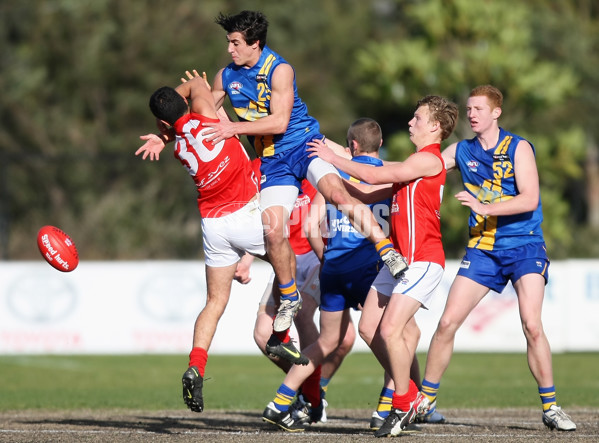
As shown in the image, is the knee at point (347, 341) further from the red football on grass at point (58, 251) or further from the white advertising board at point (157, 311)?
the white advertising board at point (157, 311)

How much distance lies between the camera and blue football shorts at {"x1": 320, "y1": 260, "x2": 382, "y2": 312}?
788 centimetres

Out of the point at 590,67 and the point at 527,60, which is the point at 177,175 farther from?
the point at 590,67

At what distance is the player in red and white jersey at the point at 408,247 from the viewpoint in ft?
23.3

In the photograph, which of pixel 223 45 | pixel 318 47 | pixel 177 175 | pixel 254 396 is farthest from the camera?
pixel 318 47

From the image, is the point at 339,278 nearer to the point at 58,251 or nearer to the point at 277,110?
the point at 277,110

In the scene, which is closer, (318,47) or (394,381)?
(394,381)

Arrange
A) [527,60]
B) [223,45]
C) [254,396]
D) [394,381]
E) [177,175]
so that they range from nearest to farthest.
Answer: [394,381] < [254,396] < [527,60] < [177,175] < [223,45]

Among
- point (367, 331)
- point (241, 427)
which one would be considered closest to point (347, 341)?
point (367, 331)

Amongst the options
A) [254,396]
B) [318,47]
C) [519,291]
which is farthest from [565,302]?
[318,47]

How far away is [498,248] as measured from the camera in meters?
7.73

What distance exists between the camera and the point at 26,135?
3009 centimetres

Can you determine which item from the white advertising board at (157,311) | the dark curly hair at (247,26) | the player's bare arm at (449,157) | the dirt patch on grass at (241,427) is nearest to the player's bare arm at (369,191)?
the player's bare arm at (449,157)

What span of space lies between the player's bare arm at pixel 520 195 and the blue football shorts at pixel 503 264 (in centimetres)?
42

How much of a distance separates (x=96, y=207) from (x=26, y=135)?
7.38m
